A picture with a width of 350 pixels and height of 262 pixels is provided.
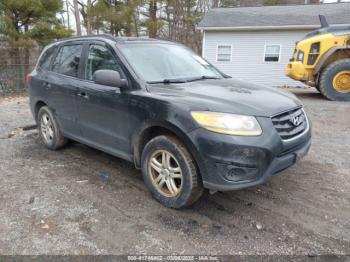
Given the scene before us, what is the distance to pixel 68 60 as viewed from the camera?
4.07m

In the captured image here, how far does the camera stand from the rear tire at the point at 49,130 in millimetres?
4414

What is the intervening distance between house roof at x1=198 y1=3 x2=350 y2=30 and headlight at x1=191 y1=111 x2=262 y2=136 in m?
12.7

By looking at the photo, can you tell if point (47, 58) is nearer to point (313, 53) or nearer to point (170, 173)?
point (170, 173)

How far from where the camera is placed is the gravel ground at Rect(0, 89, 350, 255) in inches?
93.2

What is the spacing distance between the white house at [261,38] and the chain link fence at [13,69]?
335 inches

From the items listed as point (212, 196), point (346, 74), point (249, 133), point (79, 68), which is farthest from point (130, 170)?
point (346, 74)

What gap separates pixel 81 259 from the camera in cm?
222

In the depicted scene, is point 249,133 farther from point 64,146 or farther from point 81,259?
point 64,146

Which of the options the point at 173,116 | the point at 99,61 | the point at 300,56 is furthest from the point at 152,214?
the point at 300,56

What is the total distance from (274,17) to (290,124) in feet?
44.7

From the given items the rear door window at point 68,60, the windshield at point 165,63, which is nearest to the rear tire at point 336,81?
the windshield at point 165,63

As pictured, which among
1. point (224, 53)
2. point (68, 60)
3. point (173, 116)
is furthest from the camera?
point (224, 53)

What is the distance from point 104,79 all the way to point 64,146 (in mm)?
2160

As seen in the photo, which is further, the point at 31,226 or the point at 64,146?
the point at 64,146
